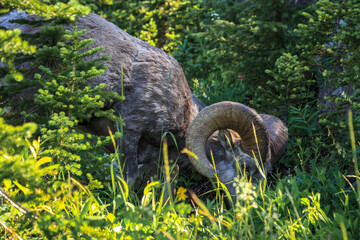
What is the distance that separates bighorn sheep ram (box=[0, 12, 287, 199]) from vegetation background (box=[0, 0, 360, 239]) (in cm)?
32

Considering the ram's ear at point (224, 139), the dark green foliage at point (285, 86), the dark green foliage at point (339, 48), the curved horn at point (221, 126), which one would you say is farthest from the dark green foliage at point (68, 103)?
the dark green foliage at point (285, 86)

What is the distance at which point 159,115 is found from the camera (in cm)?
A: 468

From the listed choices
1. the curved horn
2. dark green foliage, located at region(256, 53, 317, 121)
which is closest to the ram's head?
the curved horn

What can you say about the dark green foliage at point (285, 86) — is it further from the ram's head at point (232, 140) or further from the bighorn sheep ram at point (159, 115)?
the ram's head at point (232, 140)

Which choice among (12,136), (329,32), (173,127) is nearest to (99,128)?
(173,127)

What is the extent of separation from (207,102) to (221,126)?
7.46 feet

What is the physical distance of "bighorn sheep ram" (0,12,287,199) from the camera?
4.46 m

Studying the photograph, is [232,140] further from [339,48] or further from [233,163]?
[339,48]

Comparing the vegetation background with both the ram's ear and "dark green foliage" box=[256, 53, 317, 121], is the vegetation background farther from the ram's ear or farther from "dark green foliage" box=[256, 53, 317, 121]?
the ram's ear

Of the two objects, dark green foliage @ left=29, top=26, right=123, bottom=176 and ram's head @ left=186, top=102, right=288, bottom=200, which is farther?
ram's head @ left=186, top=102, right=288, bottom=200

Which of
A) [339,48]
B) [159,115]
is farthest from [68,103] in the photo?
[339,48]

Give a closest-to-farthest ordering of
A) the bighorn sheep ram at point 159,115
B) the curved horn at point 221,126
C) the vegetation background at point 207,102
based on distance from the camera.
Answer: the vegetation background at point 207,102 → the bighorn sheep ram at point 159,115 → the curved horn at point 221,126

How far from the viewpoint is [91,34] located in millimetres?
4359

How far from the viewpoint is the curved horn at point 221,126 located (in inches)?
187
